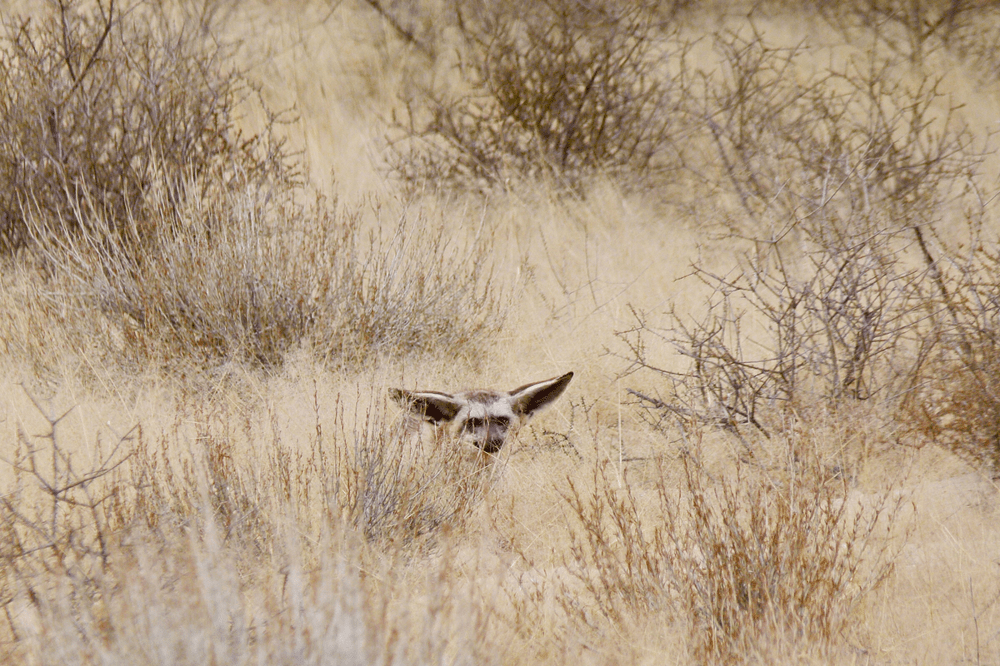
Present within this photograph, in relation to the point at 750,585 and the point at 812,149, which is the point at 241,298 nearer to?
the point at 750,585

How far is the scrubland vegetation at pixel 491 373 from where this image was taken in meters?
2.64

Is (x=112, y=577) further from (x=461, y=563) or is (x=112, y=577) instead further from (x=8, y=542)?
(x=461, y=563)

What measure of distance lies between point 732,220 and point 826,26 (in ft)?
18.3

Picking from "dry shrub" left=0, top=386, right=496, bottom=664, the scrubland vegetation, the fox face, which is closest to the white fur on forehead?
the fox face

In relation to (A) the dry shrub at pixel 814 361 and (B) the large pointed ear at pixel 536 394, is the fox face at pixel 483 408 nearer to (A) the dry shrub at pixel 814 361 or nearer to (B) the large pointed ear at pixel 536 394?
(B) the large pointed ear at pixel 536 394

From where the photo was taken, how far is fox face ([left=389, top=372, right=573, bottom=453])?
3699 millimetres

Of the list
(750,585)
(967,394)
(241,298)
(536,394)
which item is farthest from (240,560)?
(967,394)

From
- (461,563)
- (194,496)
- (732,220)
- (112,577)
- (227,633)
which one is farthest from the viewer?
(732,220)

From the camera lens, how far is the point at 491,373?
5145 mm

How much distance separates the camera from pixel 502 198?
841 centimetres

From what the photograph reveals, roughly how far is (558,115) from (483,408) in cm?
554

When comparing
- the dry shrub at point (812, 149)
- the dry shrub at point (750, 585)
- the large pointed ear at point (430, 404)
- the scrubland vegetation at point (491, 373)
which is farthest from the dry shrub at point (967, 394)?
the dry shrub at point (812, 149)

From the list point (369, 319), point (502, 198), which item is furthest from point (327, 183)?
point (369, 319)

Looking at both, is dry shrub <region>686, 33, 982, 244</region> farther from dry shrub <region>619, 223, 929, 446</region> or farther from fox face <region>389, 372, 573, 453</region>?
fox face <region>389, 372, 573, 453</region>
